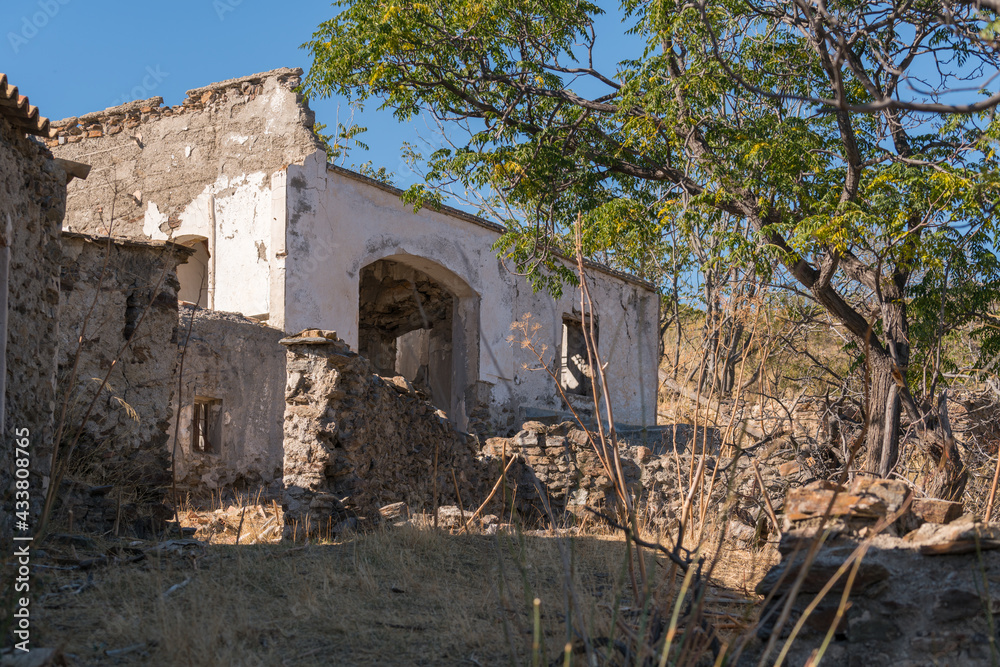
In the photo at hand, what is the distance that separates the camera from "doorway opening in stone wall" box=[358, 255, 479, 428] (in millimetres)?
13391

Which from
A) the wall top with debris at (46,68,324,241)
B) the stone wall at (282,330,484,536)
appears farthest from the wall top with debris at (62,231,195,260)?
the wall top with debris at (46,68,324,241)

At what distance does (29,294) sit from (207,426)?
511 centimetres

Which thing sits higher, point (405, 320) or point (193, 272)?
point (193, 272)

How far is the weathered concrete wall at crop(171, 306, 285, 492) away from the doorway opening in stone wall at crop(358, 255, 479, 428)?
295 cm

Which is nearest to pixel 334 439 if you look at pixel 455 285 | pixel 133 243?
pixel 133 243

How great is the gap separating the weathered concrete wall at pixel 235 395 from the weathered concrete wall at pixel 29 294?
3796 millimetres

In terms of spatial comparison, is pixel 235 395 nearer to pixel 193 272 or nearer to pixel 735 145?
pixel 193 272

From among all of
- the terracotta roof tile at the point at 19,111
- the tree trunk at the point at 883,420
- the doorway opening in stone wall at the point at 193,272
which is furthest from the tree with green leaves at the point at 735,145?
the doorway opening in stone wall at the point at 193,272

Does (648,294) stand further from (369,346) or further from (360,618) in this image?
(360,618)

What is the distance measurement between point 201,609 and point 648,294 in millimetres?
13790

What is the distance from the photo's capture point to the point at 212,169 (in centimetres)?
1203

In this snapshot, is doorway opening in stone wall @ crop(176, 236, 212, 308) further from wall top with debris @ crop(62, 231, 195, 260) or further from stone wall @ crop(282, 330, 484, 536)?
stone wall @ crop(282, 330, 484, 536)

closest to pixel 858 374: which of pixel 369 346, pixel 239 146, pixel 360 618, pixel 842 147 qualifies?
pixel 842 147

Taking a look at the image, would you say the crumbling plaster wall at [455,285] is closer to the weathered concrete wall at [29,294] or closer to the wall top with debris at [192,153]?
the wall top with debris at [192,153]
